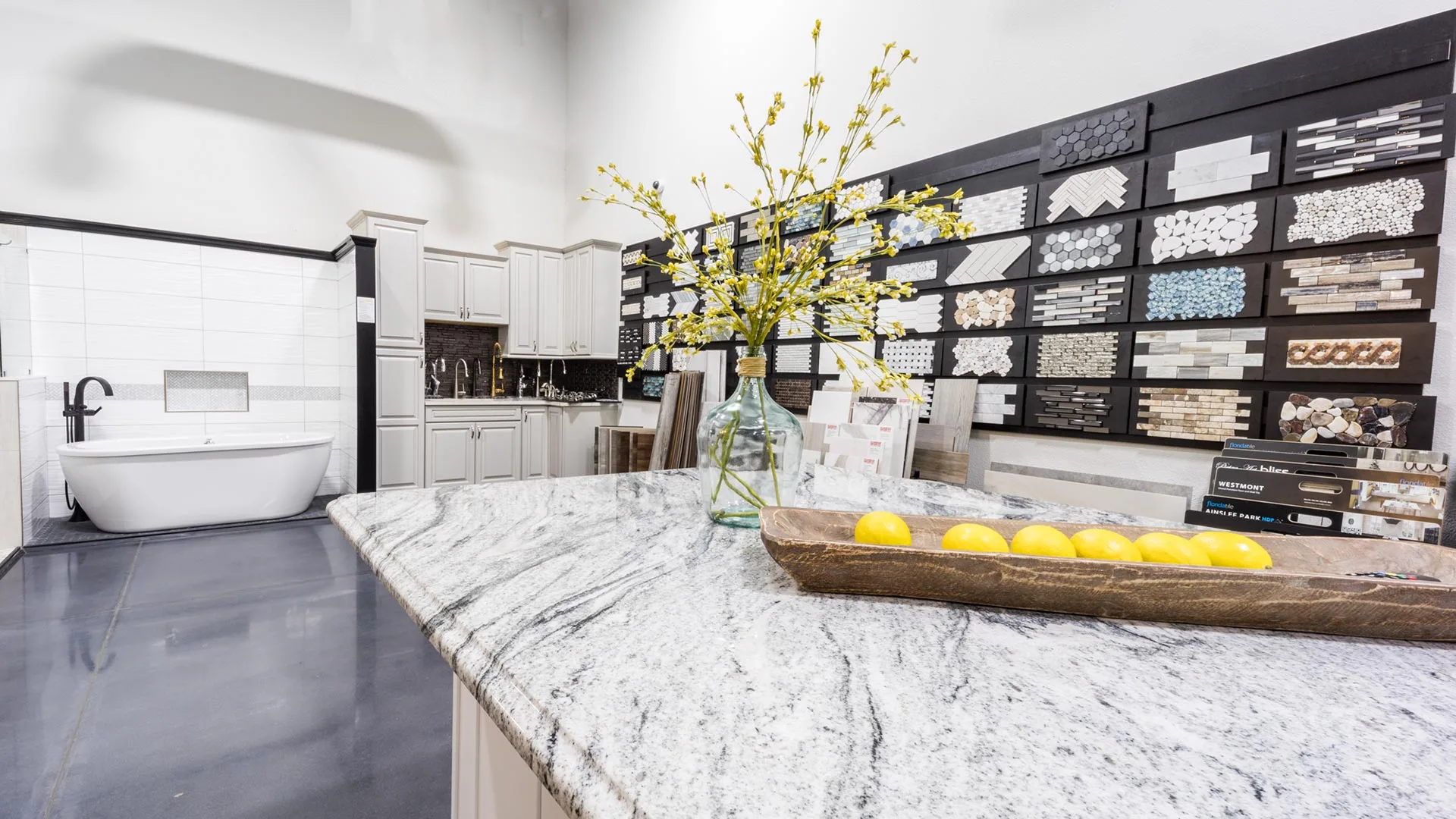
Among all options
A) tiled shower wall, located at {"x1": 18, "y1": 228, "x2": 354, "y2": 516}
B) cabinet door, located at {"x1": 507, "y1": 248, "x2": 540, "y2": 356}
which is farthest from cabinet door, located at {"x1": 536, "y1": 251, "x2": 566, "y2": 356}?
tiled shower wall, located at {"x1": 18, "y1": 228, "x2": 354, "y2": 516}

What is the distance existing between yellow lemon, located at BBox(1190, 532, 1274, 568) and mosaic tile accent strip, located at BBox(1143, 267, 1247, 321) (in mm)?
1855

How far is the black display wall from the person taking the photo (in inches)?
72.2

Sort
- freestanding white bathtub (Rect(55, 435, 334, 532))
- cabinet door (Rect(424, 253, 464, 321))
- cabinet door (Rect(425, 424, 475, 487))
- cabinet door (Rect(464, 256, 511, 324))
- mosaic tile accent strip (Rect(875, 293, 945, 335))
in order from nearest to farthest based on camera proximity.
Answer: mosaic tile accent strip (Rect(875, 293, 945, 335))
freestanding white bathtub (Rect(55, 435, 334, 532))
cabinet door (Rect(425, 424, 475, 487))
cabinet door (Rect(424, 253, 464, 321))
cabinet door (Rect(464, 256, 511, 324))

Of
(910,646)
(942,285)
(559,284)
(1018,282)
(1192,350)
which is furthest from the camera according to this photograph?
(559,284)

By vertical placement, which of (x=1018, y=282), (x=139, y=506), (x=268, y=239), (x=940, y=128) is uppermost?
(x=940, y=128)

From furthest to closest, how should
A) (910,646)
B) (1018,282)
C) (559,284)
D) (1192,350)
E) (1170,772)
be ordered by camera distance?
(559,284), (1018,282), (1192,350), (910,646), (1170,772)

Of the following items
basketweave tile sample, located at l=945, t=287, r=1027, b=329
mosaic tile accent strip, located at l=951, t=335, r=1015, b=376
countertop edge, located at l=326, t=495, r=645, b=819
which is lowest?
countertop edge, located at l=326, t=495, r=645, b=819

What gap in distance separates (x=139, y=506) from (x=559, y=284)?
337 centimetres

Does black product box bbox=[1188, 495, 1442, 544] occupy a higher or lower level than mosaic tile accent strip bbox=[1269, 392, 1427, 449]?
lower

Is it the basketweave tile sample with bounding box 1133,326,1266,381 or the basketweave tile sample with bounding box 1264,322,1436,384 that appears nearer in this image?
the basketweave tile sample with bounding box 1264,322,1436,384

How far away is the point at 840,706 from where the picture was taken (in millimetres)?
490

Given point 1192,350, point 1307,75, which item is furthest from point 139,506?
point 1307,75

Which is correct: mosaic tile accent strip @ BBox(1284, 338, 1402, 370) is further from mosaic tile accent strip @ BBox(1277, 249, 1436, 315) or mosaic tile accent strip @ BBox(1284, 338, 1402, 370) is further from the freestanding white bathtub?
the freestanding white bathtub

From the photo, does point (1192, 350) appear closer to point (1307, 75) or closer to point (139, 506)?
point (1307, 75)
